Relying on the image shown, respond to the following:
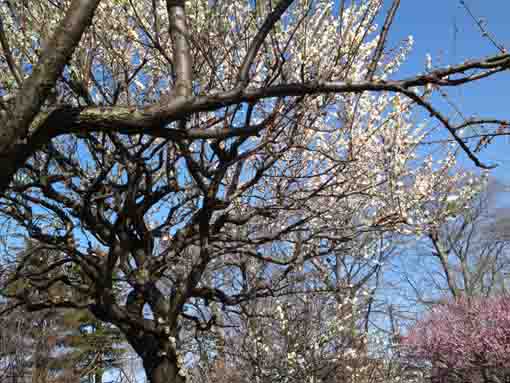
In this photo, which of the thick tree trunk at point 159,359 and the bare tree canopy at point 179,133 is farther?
the thick tree trunk at point 159,359

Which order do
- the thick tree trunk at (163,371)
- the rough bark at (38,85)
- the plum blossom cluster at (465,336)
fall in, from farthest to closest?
the plum blossom cluster at (465,336), the thick tree trunk at (163,371), the rough bark at (38,85)

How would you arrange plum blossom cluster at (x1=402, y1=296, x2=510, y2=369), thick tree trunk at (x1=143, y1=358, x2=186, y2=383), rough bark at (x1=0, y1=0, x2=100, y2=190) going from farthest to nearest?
plum blossom cluster at (x1=402, y1=296, x2=510, y2=369), thick tree trunk at (x1=143, y1=358, x2=186, y2=383), rough bark at (x1=0, y1=0, x2=100, y2=190)

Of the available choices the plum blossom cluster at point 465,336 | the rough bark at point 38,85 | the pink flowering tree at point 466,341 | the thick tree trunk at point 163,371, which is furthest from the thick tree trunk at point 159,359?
the pink flowering tree at point 466,341

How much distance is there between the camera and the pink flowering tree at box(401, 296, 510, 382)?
8430 millimetres

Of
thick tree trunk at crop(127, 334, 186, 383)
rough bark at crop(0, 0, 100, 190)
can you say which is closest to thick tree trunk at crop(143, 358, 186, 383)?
thick tree trunk at crop(127, 334, 186, 383)

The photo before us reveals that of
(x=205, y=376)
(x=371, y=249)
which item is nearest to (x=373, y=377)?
(x=371, y=249)

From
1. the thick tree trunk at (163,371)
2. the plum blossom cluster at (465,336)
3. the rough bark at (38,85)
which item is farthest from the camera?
the plum blossom cluster at (465,336)

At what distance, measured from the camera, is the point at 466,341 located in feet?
29.2

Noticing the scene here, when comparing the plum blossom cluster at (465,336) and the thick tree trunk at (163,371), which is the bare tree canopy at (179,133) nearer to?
the thick tree trunk at (163,371)

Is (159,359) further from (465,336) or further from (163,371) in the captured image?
(465,336)

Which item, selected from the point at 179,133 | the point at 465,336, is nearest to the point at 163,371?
the point at 179,133

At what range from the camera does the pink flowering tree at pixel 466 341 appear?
8.43 metres

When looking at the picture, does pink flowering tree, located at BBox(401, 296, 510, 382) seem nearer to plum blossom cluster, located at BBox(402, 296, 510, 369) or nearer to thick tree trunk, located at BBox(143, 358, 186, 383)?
plum blossom cluster, located at BBox(402, 296, 510, 369)

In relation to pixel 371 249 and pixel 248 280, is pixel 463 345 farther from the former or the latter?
pixel 248 280
